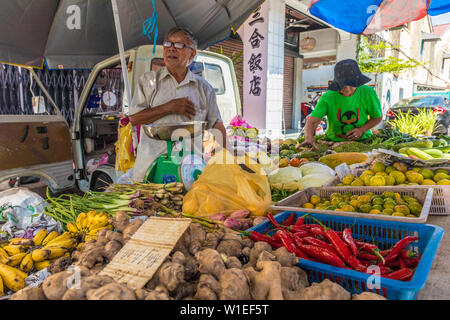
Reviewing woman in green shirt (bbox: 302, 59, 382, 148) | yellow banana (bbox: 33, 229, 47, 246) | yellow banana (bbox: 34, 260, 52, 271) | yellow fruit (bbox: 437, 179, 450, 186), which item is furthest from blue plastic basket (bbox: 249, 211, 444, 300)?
woman in green shirt (bbox: 302, 59, 382, 148)

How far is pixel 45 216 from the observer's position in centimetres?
241

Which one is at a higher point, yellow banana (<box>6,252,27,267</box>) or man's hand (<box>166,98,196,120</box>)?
man's hand (<box>166,98,196,120</box>)

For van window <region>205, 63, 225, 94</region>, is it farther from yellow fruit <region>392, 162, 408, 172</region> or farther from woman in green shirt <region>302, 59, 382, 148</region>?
yellow fruit <region>392, 162, 408, 172</region>

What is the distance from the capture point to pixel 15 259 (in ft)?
6.06

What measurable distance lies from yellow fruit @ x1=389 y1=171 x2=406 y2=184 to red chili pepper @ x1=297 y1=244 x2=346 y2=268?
1577 mm

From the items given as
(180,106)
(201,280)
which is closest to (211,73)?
(180,106)

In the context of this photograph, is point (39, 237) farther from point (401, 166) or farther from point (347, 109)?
point (347, 109)

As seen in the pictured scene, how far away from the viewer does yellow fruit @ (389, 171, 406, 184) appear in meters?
2.63

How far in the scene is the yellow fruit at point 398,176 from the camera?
263cm

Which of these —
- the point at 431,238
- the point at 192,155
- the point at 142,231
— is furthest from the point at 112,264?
the point at 431,238

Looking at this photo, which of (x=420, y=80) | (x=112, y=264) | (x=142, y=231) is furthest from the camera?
(x=420, y=80)

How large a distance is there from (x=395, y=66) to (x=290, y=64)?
494 centimetres

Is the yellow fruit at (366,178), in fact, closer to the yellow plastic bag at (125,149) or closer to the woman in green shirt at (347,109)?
the woman in green shirt at (347,109)
